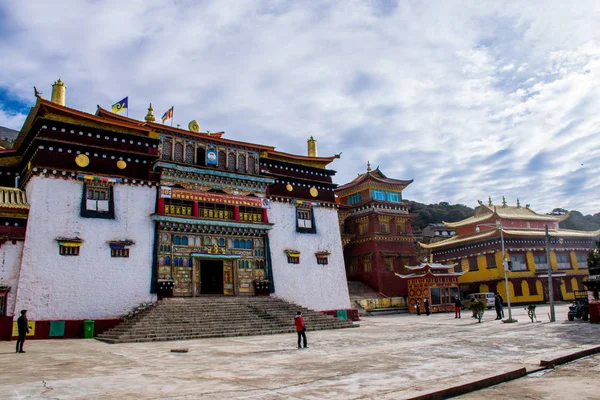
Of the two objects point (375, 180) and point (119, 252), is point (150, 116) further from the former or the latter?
point (375, 180)

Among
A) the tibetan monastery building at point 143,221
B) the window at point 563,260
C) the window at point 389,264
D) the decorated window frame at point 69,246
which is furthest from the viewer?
the window at point 563,260

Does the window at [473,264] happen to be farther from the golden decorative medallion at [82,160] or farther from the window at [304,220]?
the golden decorative medallion at [82,160]

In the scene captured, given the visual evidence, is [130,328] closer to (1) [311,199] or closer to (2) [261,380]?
(2) [261,380]

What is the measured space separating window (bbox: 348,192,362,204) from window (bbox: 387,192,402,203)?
2713 mm

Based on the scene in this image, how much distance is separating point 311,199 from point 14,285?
18.2 m

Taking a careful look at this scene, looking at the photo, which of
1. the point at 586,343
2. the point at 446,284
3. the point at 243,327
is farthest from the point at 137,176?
the point at 446,284

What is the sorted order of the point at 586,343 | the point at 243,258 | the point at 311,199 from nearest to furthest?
the point at 586,343
the point at 243,258
the point at 311,199

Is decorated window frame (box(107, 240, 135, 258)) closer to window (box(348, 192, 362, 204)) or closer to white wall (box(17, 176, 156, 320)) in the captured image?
white wall (box(17, 176, 156, 320))

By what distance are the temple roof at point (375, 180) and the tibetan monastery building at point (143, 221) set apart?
11361 mm

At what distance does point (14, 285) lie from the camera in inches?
818

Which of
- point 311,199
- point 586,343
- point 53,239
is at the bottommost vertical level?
point 586,343

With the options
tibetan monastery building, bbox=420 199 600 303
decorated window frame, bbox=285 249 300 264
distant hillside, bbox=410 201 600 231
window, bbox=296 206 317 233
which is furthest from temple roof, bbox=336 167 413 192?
distant hillside, bbox=410 201 600 231

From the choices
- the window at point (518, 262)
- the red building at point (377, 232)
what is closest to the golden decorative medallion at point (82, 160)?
the red building at point (377, 232)

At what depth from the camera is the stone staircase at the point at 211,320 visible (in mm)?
19156
